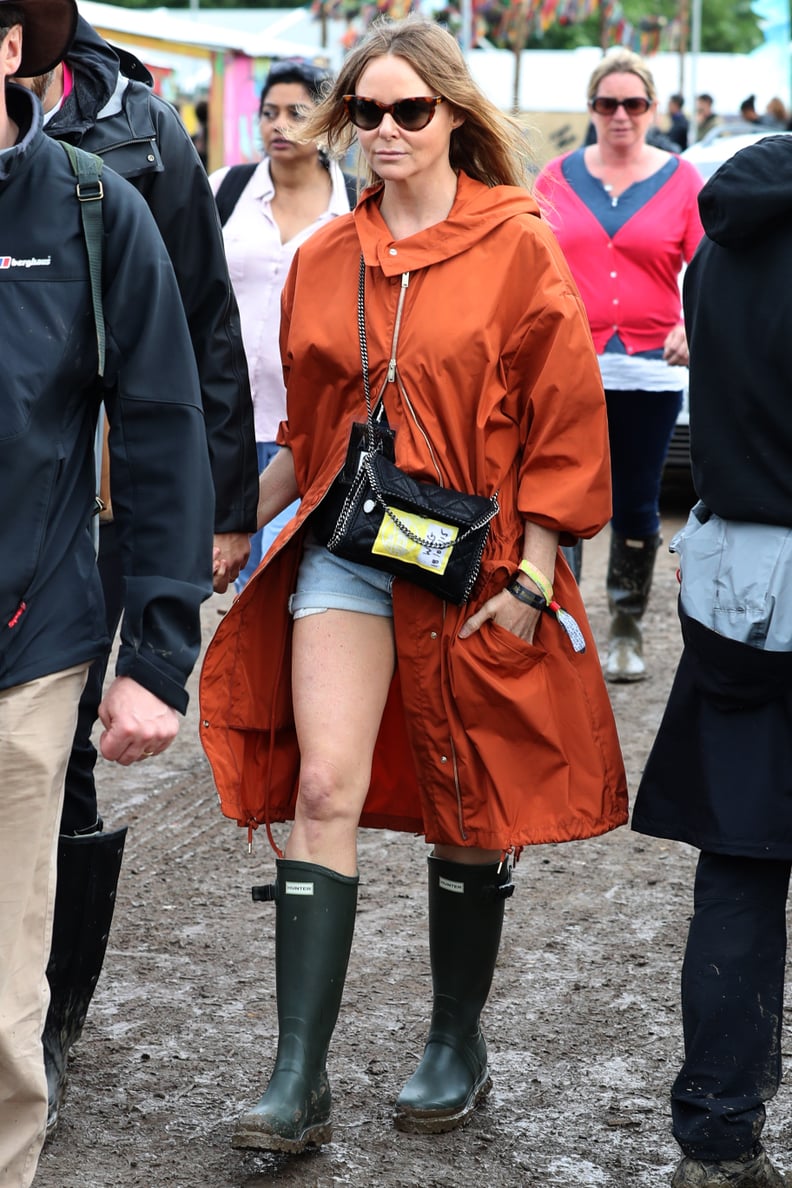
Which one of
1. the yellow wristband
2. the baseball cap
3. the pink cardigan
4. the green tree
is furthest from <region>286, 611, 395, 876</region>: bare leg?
the green tree

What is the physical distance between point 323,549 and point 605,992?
1423mm

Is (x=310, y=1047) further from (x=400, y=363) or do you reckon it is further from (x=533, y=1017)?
(x=400, y=363)

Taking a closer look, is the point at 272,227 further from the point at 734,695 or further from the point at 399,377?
the point at 734,695

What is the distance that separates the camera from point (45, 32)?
9.36ft

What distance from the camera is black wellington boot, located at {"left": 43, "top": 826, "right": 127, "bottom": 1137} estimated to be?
3.59 meters

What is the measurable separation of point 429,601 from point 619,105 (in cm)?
413

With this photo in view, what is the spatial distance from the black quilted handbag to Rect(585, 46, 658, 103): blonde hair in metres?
4.15

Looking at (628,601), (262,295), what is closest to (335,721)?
→ (262,295)

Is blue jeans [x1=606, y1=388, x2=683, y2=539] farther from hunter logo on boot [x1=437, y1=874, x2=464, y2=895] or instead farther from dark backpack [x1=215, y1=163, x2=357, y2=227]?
hunter logo on boot [x1=437, y1=874, x2=464, y2=895]

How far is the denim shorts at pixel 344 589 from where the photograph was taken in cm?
351

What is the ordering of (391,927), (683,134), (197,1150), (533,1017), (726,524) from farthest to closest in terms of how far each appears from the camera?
(683,134), (391,927), (533,1017), (197,1150), (726,524)

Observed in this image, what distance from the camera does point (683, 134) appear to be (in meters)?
23.2

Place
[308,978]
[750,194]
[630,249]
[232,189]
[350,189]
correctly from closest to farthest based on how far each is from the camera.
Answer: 1. [750,194]
2. [308,978]
3. [232,189]
4. [350,189]
5. [630,249]

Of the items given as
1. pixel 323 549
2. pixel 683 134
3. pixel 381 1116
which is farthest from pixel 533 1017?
pixel 683 134
